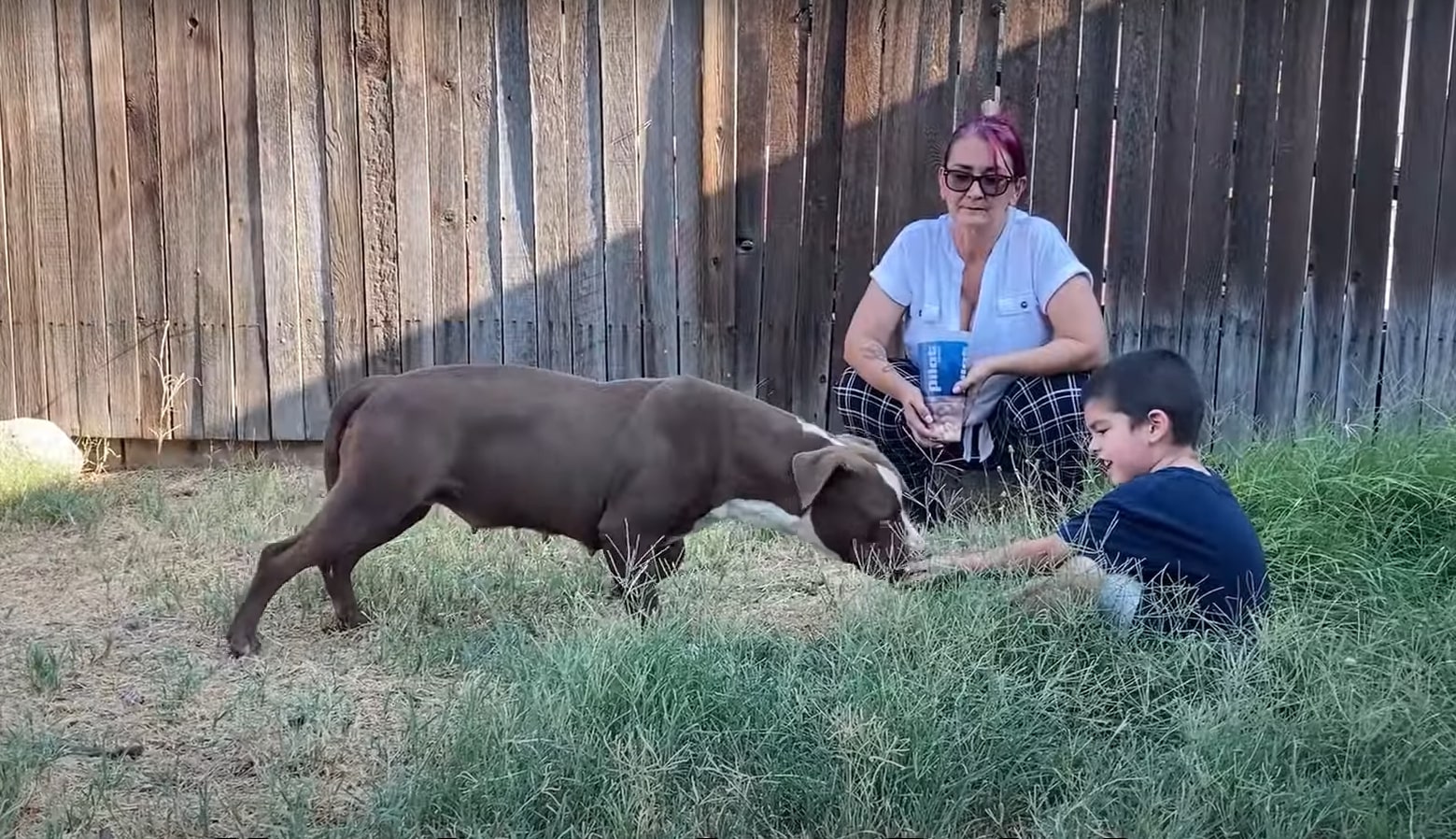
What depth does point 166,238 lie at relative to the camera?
643 centimetres

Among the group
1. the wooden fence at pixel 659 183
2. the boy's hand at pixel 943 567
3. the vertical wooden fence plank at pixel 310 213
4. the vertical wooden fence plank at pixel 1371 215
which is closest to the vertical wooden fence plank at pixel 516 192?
the wooden fence at pixel 659 183

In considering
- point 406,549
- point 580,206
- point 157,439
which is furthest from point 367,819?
point 157,439

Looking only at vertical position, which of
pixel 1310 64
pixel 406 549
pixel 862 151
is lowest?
pixel 406 549

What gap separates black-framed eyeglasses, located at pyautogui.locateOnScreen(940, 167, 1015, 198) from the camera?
498 centimetres

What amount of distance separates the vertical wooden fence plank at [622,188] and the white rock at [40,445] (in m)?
2.63

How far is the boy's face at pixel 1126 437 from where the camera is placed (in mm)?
3510

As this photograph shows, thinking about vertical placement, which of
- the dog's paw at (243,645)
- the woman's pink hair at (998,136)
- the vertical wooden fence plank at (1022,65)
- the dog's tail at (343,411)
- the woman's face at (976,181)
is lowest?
the dog's paw at (243,645)

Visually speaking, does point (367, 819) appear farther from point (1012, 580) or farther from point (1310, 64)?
point (1310, 64)

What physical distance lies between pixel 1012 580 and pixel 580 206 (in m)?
3.46

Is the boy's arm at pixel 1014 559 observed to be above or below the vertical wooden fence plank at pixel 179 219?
below

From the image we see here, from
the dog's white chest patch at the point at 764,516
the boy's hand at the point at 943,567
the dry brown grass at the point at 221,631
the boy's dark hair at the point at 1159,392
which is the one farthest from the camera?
the dog's white chest patch at the point at 764,516

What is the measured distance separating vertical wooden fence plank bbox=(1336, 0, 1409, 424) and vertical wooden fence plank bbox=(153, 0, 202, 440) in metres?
5.48

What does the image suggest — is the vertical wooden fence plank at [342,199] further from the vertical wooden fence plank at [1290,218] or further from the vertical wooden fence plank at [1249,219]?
the vertical wooden fence plank at [1290,218]

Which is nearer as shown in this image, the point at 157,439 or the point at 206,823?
the point at 206,823
